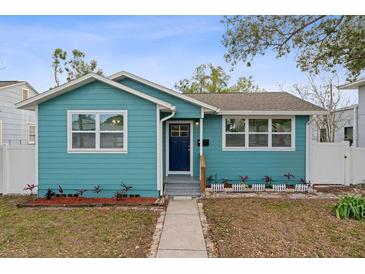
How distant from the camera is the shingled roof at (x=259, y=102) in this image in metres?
9.15

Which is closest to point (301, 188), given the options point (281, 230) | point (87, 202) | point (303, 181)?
point (303, 181)

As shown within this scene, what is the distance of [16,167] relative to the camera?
8.47m

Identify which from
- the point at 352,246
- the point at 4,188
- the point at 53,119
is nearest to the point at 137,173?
the point at 53,119

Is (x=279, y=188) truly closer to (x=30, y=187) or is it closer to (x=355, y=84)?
(x=355, y=84)

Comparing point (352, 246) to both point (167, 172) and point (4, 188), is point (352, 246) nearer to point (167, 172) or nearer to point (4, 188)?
point (167, 172)

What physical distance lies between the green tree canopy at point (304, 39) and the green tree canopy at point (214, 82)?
64.5ft

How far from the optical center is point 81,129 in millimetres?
7789

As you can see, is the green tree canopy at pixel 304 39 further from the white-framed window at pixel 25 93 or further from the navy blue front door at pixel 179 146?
the white-framed window at pixel 25 93

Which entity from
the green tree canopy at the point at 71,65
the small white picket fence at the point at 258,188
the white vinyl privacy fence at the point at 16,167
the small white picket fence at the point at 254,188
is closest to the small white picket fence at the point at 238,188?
the small white picket fence at the point at 254,188

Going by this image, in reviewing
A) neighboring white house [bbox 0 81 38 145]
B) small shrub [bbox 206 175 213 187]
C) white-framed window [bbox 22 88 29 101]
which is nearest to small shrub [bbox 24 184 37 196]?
small shrub [bbox 206 175 213 187]

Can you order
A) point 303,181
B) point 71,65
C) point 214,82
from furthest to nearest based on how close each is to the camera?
point 214,82 → point 71,65 → point 303,181

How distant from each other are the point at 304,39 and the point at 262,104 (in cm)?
262
